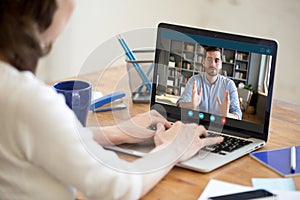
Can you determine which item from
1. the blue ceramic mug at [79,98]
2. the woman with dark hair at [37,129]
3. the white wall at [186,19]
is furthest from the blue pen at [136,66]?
the white wall at [186,19]

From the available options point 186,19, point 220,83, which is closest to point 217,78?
point 220,83

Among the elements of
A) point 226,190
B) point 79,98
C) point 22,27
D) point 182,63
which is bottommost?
point 226,190

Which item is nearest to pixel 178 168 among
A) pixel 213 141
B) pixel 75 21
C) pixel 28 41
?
pixel 213 141

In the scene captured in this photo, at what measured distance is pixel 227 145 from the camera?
1353 mm

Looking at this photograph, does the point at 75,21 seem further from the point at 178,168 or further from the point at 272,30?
the point at 178,168

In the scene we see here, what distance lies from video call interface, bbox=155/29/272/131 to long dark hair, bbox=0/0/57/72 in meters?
0.56

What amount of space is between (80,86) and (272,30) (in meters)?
1.55

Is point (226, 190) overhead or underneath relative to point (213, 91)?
underneath

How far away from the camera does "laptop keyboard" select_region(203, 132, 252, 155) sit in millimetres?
1315

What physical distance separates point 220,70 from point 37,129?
2.13 ft

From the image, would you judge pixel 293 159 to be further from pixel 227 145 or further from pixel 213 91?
pixel 213 91

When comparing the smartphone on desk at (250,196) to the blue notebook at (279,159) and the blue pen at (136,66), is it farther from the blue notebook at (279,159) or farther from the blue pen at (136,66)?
the blue pen at (136,66)

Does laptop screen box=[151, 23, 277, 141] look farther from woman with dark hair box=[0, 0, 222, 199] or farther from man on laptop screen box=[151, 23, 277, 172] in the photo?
woman with dark hair box=[0, 0, 222, 199]

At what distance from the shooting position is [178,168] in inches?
48.4
